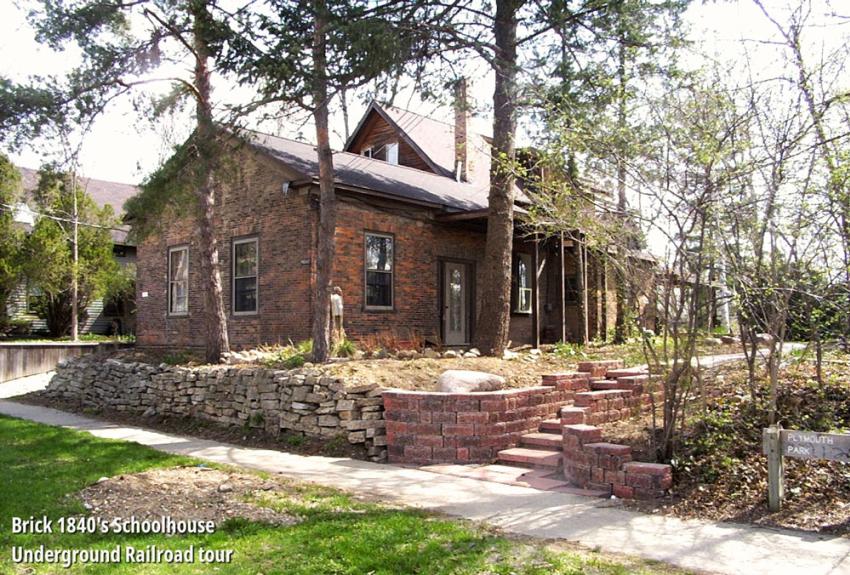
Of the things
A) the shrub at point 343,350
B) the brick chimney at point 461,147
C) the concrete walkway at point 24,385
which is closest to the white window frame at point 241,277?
the shrub at point 343,350

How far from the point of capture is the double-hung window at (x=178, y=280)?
53.9 feet

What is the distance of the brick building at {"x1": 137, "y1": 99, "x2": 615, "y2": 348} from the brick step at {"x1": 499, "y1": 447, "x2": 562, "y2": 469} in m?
4.57

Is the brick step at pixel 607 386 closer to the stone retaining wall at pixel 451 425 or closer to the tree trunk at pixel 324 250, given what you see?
the stone retaining wall at pixel 451 425

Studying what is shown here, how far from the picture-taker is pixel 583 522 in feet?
17.0

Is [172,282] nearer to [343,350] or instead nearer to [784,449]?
[343,350]

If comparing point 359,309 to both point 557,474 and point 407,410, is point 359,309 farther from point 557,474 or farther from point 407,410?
point 557,474

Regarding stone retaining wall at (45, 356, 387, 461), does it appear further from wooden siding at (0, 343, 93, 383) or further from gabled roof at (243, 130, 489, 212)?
gabled roof at (243, 130, 489, 212)

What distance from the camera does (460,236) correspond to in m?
Answer: 16.2

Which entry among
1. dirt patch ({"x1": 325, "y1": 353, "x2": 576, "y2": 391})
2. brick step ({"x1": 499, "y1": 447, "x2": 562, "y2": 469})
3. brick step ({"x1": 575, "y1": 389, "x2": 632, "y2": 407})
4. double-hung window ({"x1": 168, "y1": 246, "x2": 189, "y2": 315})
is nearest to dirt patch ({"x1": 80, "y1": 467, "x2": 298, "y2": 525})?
dirt patch ({"x1": 325, "y1": 353, "x2": 576, "y2": 391})

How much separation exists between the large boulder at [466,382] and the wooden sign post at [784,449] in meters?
3.58

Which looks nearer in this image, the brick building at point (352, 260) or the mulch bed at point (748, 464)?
the mulch bed at point (748, 464)

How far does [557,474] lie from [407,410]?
1.82 meters

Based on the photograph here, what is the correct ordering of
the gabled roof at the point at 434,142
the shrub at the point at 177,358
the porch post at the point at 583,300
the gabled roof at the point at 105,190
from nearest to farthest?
the shrub at the point at 177,358
the porch post at the point at 583,300
the gabled roof at the point at 434,142
the gabled roof at the point at 105,190

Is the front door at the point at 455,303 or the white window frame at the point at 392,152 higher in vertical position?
the white window frame at the point at 392,152
